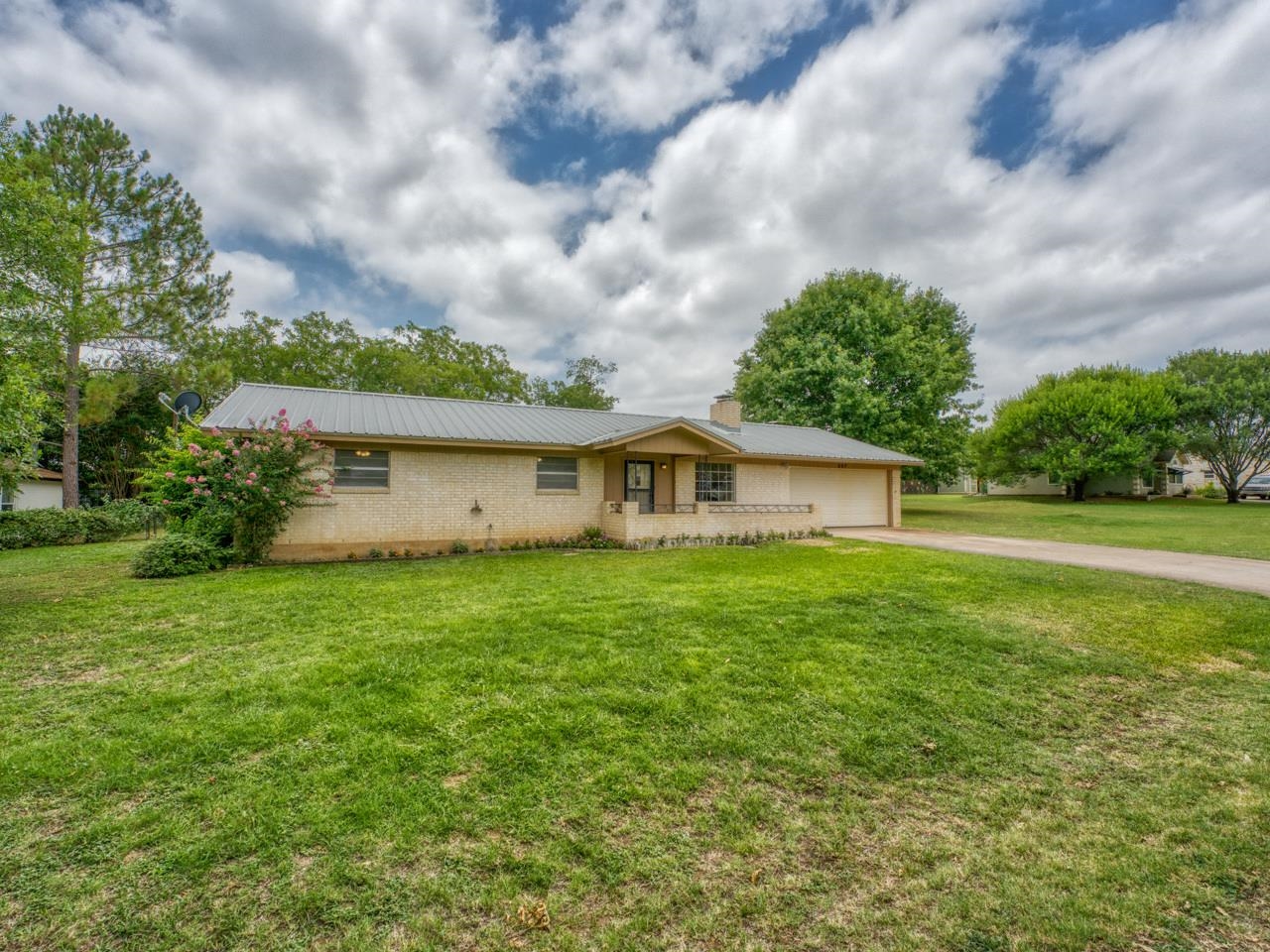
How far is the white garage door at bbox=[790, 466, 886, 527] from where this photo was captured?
18.4 m

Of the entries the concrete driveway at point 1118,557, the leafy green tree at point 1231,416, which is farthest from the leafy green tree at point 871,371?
the leafy green tree at point 1231,416

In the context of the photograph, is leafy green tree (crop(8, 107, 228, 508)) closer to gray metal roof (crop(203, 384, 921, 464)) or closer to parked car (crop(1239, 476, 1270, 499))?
gray metal roof (crop(203, 384, 921, 464))

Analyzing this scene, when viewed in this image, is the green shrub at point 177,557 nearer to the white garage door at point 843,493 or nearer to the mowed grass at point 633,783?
the mowed grass at point 633,783

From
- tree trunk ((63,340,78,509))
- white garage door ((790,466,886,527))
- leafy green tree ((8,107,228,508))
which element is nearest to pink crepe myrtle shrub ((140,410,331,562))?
leafy green tree ((8,107,228,508))

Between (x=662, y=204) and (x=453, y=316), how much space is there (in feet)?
42.5

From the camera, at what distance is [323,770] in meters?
3.05

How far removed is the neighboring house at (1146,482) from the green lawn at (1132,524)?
2.69 m

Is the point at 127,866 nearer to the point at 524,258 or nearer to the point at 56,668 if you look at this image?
the point at 56,668

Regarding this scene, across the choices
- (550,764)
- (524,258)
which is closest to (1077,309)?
(524,258)

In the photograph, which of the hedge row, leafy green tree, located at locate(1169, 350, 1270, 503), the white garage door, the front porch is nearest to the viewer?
the front porch

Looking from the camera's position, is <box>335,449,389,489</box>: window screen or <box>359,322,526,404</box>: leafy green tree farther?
<box>359,322,526,404</box>: leafy green tree

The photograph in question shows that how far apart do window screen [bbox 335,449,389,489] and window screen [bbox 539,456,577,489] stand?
3.67 meters

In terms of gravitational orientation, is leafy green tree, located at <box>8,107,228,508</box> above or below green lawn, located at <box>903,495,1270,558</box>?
above

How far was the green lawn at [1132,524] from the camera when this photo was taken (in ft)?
45.1
